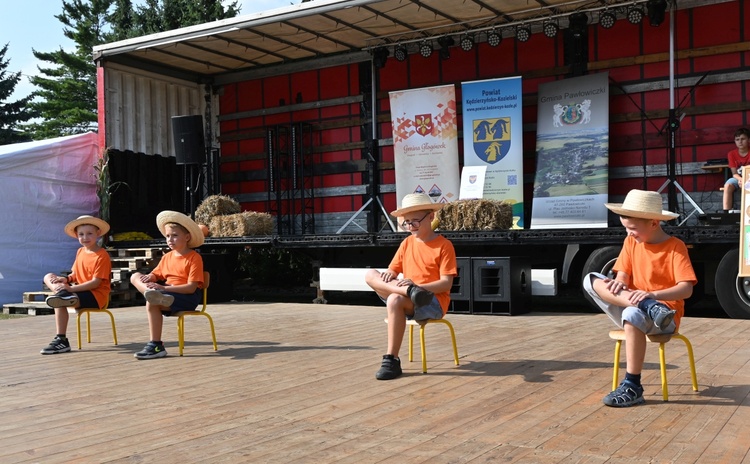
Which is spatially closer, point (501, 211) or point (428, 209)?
point (428, 209)

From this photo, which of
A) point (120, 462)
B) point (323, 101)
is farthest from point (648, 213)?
point (323, 101)

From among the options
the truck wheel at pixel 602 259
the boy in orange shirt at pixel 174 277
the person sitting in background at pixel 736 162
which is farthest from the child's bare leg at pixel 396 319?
the person sitting in background at pixel 736 162

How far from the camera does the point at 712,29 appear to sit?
10.4 meters

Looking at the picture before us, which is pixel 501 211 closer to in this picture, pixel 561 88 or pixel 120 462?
pixel 561 88

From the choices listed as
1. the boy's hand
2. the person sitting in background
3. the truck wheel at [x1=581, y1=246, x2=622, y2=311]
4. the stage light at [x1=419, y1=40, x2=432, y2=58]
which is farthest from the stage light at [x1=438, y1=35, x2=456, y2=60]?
the boy's hand

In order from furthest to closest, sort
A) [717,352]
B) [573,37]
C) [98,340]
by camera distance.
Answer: [573,37]
[98,340]
[717,352]

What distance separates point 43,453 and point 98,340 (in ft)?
13.7

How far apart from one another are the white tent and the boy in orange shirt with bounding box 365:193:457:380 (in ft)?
27.8

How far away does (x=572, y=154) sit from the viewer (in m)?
10.9

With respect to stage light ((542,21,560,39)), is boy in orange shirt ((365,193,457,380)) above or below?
below

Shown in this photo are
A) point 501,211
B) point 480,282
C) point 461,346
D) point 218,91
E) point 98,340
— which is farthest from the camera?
point 218,91

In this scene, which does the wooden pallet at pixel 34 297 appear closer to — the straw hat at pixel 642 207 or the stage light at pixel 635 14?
the stage light at pixel 635 14

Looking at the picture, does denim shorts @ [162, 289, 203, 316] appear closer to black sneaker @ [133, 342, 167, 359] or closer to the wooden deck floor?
black sneaker @ [133, 342, 167, 359]

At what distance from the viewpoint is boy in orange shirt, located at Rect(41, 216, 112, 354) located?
626 cm
